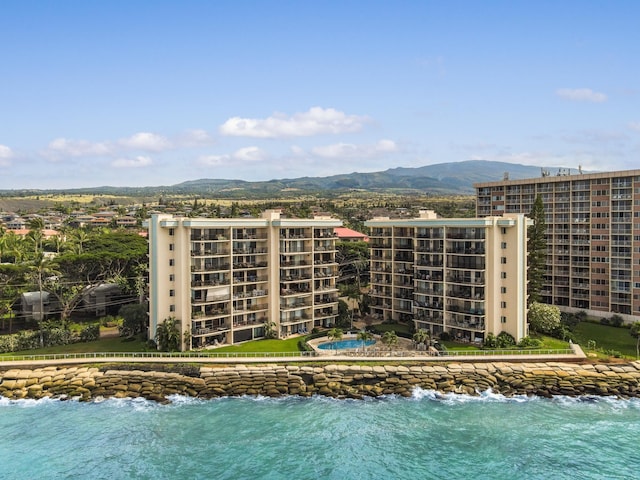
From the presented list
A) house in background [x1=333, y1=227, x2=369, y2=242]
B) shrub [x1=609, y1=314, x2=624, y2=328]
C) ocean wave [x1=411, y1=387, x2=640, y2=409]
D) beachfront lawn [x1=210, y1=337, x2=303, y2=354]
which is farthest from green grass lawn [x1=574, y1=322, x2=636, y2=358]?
house in background [x1=333, y1=227, x2=369, y2=242]

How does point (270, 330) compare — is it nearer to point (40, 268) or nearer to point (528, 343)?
point (40, 268)

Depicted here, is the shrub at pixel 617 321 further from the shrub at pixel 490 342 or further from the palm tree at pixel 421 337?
the palm tree at pixel 421 337

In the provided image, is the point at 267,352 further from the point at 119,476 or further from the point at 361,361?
the point at 119,476

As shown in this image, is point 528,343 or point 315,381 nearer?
point 315,381

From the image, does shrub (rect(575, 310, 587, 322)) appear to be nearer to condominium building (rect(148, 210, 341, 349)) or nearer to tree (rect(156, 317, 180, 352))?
condominium building (rect(148, 210, 341, 349))

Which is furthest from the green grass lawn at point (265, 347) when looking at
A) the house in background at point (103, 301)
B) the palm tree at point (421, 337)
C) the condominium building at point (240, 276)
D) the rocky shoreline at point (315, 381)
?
the house in background at point (103, 301)

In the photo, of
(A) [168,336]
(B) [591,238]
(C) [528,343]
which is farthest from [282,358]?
(B) [591,238]

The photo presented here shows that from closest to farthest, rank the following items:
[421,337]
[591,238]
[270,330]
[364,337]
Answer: [421,337], [364,337], [270,330], [591,238]
